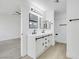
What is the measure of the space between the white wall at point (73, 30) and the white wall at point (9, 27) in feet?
20.6

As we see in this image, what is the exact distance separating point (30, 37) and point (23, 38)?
0.97 ft

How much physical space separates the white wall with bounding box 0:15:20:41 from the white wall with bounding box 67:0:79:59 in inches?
247

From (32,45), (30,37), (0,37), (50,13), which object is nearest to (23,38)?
(30,37)

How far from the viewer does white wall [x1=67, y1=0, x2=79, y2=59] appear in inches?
116

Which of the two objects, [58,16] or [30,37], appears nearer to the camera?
[30,37]

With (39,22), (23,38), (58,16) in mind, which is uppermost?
(58,16)

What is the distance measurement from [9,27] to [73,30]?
658 centimetres

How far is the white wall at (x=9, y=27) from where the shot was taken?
7094mm

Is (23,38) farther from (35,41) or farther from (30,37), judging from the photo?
(35,41)

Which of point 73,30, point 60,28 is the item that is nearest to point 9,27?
point 60,28

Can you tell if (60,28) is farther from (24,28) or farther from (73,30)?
(24,28)

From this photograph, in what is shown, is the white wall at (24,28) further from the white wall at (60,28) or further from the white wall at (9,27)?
the white wall at (9,27)

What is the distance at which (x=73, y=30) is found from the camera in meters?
3.03

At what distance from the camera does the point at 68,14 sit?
3.21 meters
